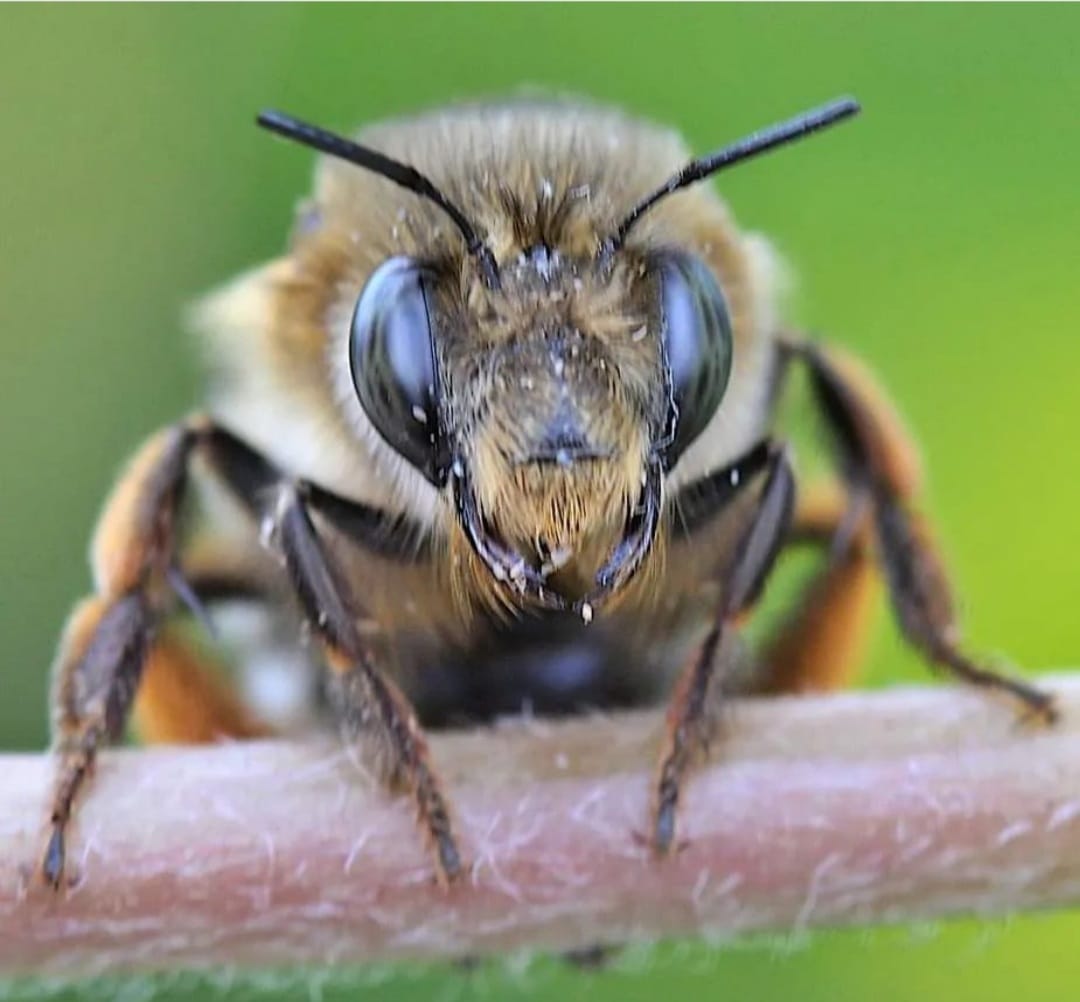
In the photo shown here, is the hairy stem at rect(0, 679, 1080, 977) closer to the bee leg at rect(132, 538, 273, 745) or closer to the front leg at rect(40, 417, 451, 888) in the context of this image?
the front leg at rect(40, 417, 451, 888)

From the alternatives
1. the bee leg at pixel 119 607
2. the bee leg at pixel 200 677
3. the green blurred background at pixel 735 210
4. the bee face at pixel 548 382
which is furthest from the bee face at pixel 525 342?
the green blurred background at pixel 735 210

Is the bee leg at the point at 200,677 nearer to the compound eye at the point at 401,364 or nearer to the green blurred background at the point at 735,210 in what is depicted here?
the compound eye at the point at 401,364

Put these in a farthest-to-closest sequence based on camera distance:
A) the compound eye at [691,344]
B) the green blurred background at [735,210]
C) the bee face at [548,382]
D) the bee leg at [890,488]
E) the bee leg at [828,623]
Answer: the green blurred background at [735,210], the bee leg at [828,623], the bee leg at [890,488], the compound eye at [691,344], the bee face at [548,382]

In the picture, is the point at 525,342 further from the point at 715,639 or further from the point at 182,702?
the point at 182,702

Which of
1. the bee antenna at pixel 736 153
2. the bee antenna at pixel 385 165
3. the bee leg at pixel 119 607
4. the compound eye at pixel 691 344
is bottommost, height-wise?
the bee leg at pixel 119 607

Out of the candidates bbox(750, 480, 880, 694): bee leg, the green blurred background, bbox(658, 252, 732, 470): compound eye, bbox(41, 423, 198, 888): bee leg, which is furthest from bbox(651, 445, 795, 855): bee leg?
the green blurred background

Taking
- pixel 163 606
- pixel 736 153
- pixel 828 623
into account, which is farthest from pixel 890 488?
pixel 163 606

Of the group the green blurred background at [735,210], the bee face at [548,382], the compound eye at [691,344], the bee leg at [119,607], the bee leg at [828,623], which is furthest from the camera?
the green blurred background at [735,210]
